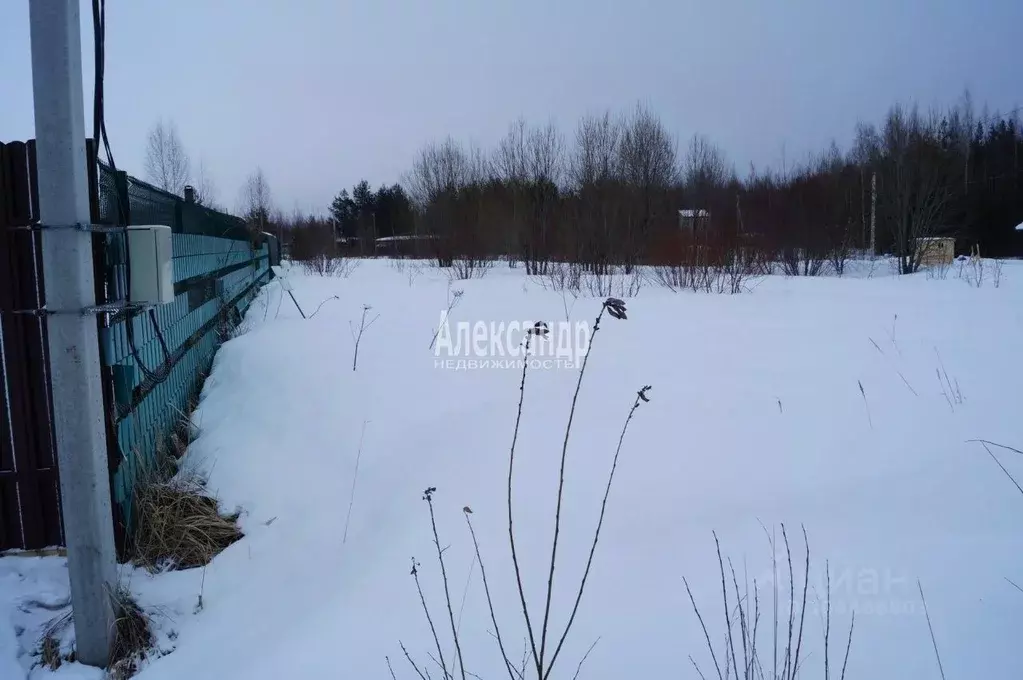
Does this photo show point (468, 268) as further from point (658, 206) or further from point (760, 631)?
point (760, 631)

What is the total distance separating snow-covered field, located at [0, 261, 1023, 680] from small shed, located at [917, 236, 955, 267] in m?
14.7

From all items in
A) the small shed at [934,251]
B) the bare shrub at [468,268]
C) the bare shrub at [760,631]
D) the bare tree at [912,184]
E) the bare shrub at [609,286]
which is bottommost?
the bare shrub at [760,631]

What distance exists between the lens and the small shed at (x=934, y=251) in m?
16.7

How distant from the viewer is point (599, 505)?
255 cm

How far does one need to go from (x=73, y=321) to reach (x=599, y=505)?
1955 millimetres

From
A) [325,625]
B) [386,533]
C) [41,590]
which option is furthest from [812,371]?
[41,590]

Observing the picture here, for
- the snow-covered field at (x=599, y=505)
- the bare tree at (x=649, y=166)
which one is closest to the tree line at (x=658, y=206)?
the bare tree at (x=649, y=166)

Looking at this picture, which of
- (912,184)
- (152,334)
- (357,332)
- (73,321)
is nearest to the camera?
(73,321)

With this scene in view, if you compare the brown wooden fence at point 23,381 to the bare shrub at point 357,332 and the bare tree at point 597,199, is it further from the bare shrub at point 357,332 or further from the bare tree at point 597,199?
the bare tree at point 597,199

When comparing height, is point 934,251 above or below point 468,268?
above

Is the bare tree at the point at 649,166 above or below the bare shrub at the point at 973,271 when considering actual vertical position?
above

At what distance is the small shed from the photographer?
1670 centimetres

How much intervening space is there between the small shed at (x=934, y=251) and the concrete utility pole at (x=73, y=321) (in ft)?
63.0

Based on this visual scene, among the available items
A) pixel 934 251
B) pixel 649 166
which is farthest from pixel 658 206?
pixel 934 251
